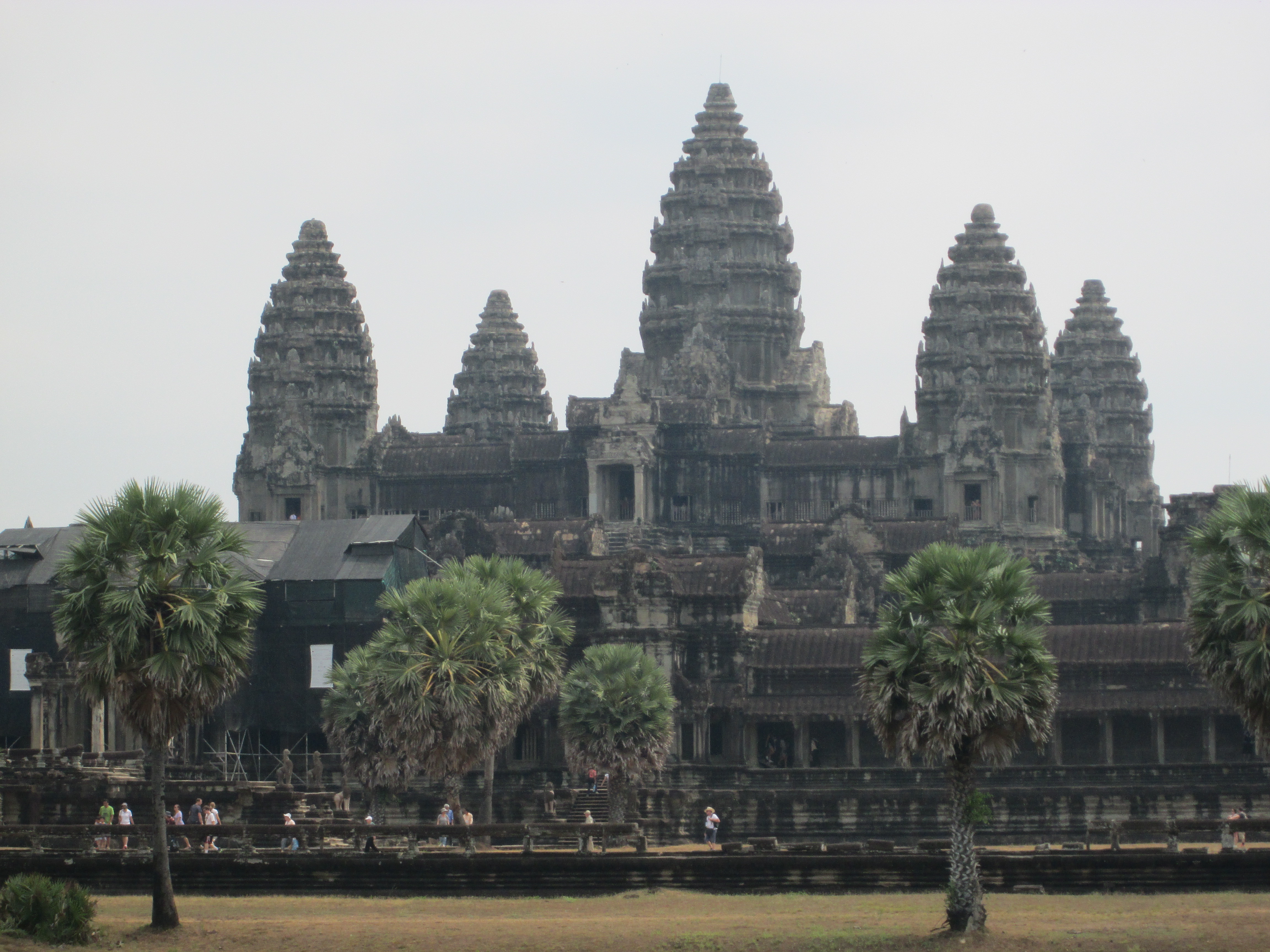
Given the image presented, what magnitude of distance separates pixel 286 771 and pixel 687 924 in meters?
30.7

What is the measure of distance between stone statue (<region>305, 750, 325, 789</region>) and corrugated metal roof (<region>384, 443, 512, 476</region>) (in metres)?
41.7

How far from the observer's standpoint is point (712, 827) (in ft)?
227

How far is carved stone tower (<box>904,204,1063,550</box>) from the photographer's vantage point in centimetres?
11962

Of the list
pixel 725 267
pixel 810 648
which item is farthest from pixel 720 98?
pixel 810 648

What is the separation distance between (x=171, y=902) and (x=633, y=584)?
3971cm

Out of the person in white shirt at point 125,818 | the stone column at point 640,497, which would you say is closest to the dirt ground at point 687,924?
the person in white shirt at point 125,818

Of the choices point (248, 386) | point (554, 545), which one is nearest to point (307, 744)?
point (554, 545)

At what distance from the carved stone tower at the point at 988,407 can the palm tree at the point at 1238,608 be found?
68863mm

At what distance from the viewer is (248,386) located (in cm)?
12938

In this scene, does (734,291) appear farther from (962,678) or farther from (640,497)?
(962,678)

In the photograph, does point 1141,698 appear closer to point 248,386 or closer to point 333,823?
point 333,823

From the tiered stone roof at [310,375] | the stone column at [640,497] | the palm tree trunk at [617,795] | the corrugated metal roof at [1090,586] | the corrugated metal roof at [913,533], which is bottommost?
the palm tree trunk at [617,795]

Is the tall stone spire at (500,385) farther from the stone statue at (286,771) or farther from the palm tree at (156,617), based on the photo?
the palm tree at (156,617)

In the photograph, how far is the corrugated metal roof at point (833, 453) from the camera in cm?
12019
